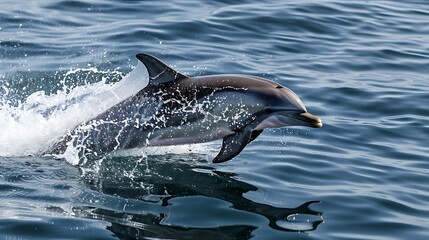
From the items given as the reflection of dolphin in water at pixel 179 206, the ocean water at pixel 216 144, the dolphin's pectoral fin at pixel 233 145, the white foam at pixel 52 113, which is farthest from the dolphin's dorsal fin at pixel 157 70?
the reflection of dolphin in water at pixel 179 206

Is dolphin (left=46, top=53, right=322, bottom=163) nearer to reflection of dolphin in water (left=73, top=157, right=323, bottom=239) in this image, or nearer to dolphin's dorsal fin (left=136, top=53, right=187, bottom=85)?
dolphin's dorsal fin (left=136, top=53, right=187, bottom=85)

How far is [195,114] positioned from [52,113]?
203 centimetres

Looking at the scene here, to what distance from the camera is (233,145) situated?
32.4ft

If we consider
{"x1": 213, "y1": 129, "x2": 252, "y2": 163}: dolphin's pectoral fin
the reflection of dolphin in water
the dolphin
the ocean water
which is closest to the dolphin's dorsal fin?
the dolphin

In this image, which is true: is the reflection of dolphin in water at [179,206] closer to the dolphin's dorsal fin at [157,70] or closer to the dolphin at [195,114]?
the dolphin at [195,114]

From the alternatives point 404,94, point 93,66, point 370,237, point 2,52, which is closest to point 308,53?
point 404,94

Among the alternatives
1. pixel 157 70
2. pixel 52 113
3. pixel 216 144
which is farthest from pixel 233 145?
pixel 52 113

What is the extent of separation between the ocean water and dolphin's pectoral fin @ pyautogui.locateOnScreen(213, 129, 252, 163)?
0.25 meters

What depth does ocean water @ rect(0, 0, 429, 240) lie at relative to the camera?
8695mm

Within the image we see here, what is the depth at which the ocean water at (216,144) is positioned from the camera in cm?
870

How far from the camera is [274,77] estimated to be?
559 inches

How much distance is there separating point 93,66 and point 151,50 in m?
1.40

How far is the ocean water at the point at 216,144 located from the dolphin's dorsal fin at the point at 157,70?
1.80 ft

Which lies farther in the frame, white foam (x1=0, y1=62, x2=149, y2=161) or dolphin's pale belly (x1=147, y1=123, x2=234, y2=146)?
white foam (x1=0, y1=62, x2=149, y2=161)
